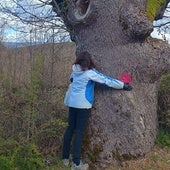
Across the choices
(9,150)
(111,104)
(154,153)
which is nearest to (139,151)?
(154,153)

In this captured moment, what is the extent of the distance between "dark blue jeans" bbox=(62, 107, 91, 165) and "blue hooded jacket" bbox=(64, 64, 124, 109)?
0.14 meters

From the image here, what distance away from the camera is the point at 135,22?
A: 695 centimetres

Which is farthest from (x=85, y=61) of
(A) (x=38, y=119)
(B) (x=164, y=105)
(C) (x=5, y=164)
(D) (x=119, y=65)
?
(B) (x=164, y=105)

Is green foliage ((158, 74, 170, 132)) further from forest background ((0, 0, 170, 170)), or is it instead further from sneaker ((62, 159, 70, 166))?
sneaker ((62, 159, 70, 166))

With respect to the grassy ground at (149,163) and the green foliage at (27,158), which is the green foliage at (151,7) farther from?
the green foliage at (27,158)

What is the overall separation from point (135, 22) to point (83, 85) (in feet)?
4.61

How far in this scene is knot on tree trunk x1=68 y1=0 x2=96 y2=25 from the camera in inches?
282

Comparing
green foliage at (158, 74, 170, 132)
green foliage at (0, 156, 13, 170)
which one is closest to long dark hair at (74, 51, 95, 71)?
green foliage at (0, 156, 13, 170)

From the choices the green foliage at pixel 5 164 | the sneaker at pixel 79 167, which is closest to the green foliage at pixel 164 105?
the sneaker at pixel 79 167

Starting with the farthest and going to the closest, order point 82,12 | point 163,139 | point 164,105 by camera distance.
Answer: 1. point 164,105
2. point 163,139
3. point 82,12

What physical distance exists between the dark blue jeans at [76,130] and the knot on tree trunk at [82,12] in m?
1.58

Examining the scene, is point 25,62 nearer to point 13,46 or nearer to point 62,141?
point 13,46

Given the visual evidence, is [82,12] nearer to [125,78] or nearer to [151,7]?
[151,7]

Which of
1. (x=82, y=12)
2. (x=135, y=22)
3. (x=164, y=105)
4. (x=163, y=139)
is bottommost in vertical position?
(x=163, y=139)
